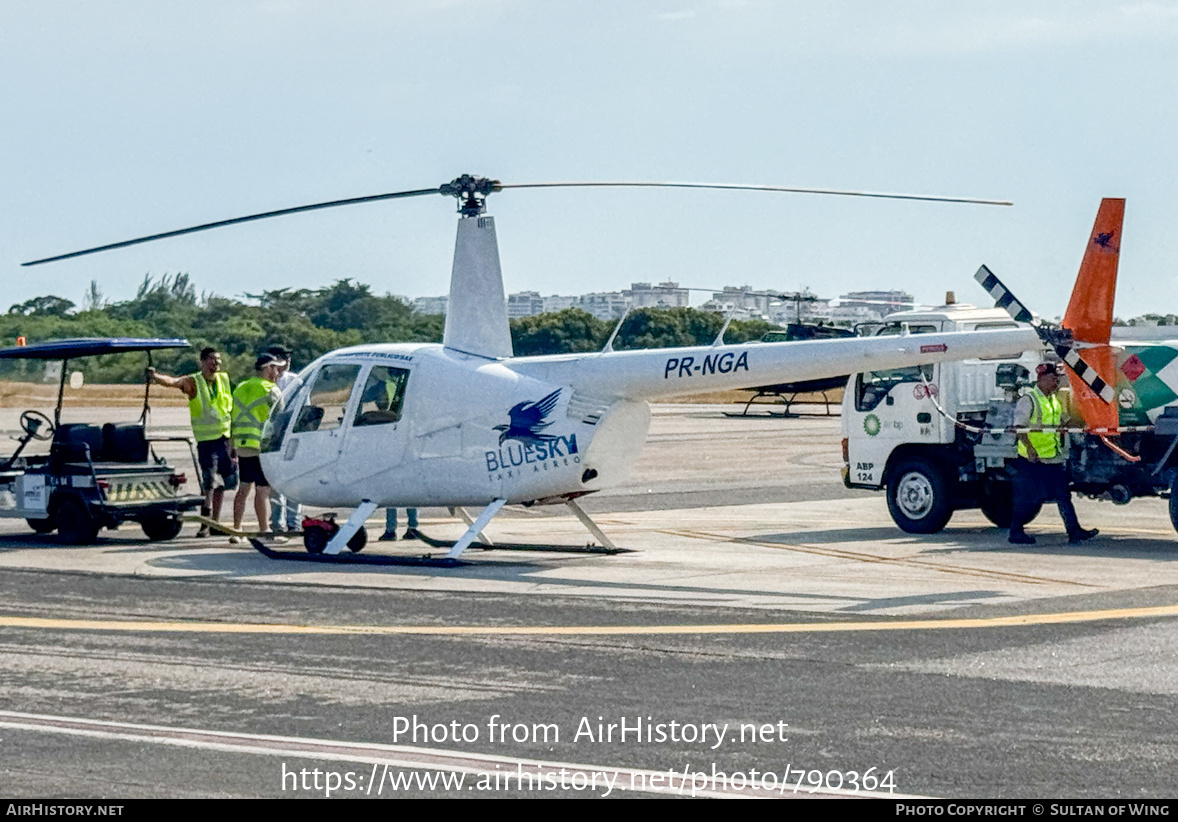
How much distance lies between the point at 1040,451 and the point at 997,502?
261cm

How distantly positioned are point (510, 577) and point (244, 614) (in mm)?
2912

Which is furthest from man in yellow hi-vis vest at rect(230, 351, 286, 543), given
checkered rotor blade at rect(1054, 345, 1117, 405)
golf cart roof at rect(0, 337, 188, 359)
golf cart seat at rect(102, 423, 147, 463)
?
checkered rotor blade at rect(1054, 345, 1117, 405)

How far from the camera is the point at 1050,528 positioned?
1948cm

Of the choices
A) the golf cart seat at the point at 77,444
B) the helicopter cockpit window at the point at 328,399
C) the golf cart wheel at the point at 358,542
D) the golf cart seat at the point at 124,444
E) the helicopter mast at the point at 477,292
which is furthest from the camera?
the golf cart seat at the point at 124,444

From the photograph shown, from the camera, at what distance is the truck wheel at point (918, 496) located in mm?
18609

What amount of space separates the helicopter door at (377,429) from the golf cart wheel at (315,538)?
0.54m

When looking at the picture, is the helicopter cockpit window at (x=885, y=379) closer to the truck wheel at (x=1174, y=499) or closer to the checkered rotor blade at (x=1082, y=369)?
the truck wheel at (x=1174, y=499)

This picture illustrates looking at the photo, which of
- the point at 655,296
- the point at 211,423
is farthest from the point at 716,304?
the point at 211,423

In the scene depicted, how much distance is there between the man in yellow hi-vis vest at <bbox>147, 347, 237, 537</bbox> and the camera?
18.3 meters

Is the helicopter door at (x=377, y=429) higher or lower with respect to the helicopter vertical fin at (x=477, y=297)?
lower

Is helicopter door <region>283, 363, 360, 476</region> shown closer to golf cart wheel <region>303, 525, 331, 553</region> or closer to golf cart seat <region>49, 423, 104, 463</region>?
golf cart wheel <region>303, 525, 331, 553</region>

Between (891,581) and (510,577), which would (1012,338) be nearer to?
(891,581)

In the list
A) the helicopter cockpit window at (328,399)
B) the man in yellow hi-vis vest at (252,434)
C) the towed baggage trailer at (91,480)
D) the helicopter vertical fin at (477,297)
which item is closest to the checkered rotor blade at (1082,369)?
the helicopter vertical fin at (477,297)

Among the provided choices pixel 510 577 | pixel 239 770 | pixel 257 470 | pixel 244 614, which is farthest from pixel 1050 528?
pixel 239 770
